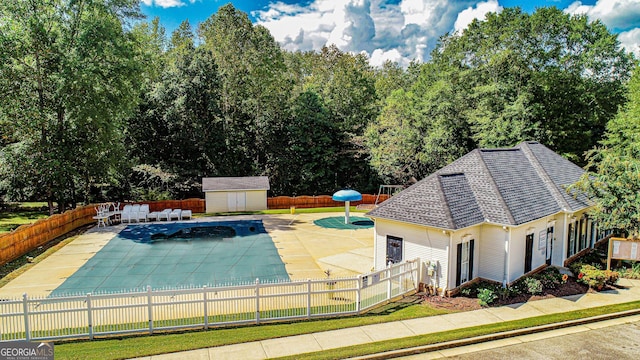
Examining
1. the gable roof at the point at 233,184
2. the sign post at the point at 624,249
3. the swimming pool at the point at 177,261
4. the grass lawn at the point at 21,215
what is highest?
the gable roof at the point at 233,184

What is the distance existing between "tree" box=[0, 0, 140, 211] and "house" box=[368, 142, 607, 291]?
851 inches

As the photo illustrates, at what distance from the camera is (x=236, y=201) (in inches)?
1348

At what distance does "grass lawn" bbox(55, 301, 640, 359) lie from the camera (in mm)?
9938

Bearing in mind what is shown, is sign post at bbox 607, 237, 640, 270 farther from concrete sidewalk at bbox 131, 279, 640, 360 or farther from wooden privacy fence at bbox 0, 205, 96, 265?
wooden privacy fence at bbox 0, 205, 96, 265

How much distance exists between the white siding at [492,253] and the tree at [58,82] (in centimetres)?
2502

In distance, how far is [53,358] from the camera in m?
9.39

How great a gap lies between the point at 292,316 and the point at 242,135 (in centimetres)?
3176

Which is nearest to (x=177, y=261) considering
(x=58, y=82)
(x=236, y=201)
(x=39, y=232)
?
(x=39, y=232)

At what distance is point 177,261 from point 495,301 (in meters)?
13.8

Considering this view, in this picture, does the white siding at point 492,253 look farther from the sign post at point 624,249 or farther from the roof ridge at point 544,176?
the sign post at point 624,249

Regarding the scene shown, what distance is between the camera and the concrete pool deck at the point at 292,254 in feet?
52.7

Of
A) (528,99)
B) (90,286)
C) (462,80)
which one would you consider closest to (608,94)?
(528,99)

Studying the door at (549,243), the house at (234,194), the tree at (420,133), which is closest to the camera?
the door at (549,243)

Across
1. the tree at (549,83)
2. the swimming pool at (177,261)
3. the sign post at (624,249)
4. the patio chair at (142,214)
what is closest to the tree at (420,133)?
the tree at (549,83)
